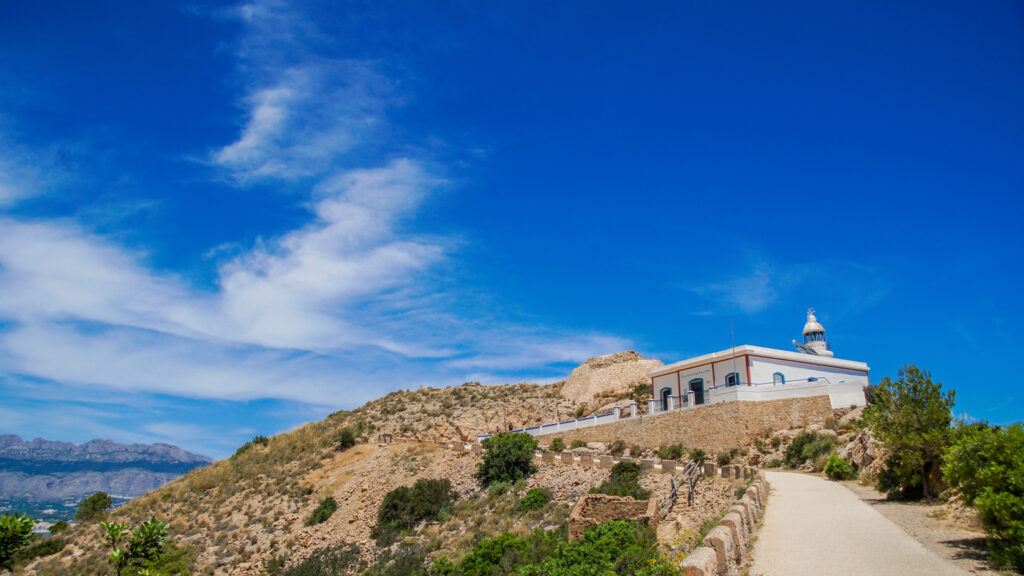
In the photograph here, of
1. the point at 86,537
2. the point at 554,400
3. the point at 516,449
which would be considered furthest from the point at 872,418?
the point at 86,537

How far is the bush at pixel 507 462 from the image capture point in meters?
27.3

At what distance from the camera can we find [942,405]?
1470 cm

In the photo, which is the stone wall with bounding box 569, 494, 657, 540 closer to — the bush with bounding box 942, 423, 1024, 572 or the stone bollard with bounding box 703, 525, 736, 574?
the bush with bounding box 942, 423, 1024, 572

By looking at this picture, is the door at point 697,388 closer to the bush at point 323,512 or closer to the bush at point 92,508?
the bush at point 323,512

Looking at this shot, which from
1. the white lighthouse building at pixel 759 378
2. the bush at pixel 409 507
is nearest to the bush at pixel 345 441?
the bush at pixel 409 507

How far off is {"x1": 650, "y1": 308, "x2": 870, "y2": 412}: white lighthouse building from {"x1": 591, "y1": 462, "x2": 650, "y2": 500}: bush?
324 inches

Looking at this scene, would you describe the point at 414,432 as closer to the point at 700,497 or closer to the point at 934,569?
the point at 700,497

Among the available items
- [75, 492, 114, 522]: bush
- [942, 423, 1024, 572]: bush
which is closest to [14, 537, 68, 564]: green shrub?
[75, 492, 114, 522]: bush

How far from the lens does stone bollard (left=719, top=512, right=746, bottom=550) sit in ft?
28.9

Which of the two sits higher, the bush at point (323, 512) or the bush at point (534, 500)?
the bush at point (534, 500)

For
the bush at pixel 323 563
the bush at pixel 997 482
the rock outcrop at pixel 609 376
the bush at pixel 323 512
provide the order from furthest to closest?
the rock outcrop at pixel 609 376, the bush at pixel 323 512, the bush at pixel 323 563, the bush at pixel 997 482

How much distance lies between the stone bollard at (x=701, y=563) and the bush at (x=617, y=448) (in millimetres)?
23734

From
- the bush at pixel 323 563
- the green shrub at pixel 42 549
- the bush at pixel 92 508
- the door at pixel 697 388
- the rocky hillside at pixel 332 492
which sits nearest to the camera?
the bush at pixel 323 563

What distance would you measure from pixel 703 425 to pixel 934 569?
20972 mm
